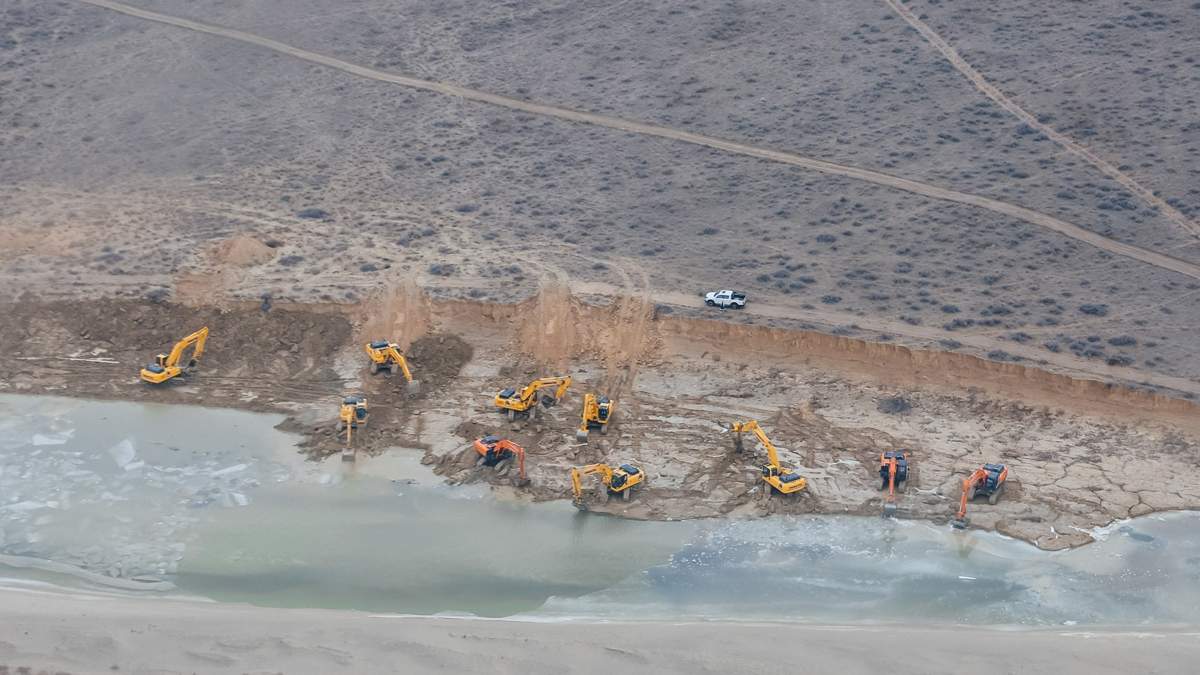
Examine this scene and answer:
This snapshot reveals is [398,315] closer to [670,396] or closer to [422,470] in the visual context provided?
[422,470]

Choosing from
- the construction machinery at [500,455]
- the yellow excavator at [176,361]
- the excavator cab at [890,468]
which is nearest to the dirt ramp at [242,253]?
the yellow excavator at [176,361]

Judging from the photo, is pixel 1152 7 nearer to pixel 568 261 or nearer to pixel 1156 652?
pixel 568 261

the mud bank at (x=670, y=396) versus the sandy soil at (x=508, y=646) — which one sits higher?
the mud bank at (x=670, y=396)

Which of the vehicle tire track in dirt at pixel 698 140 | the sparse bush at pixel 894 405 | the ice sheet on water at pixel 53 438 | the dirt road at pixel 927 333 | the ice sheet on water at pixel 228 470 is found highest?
the vehicle tire track in dirt at pixel 698 140

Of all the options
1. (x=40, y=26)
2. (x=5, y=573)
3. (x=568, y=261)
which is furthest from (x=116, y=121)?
(x=5, y=573)

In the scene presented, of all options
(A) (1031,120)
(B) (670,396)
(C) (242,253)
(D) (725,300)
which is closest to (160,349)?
(C) (242,253)

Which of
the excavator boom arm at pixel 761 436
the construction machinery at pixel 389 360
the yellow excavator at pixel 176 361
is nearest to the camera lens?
the excavator boom arm at pixel 761 436

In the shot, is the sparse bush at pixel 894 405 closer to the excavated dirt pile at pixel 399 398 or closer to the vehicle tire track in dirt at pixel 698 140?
the vehicle tire track in dirt at pixel 698 140

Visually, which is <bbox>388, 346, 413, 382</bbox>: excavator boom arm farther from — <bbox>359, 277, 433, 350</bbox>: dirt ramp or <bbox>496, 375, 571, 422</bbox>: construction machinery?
<bbox>496, 375, 571, 422</bbox>: construction machinery
